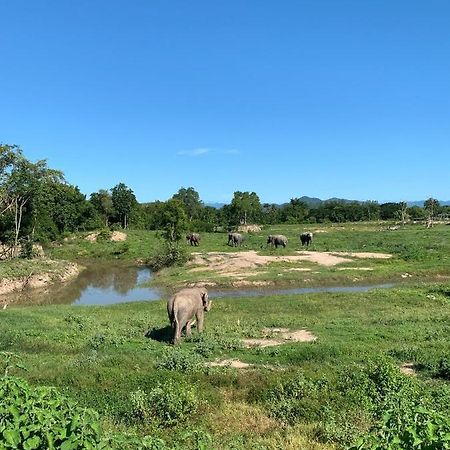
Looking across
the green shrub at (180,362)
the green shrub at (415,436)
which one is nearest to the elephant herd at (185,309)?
the green shrub at (180,362)

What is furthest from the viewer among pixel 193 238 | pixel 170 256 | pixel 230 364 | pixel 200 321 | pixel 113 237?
pixel 113 237

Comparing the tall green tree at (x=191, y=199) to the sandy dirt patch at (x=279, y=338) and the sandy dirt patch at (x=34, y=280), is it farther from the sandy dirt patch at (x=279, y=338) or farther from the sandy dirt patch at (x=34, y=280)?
the sandy dirt patch at (x=279, y=338)

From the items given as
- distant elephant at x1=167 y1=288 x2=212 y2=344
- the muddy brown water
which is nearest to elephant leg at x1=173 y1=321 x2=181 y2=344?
distant elephant at x1=167 y1=288 x2=212 y2=344

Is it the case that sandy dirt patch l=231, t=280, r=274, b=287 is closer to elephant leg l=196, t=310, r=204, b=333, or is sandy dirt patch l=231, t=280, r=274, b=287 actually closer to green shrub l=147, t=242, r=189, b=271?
green shrub l=147, t=242, r=189, b=271

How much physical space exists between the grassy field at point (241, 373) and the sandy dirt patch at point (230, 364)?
0.23 m

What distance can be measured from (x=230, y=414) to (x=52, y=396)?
518cm

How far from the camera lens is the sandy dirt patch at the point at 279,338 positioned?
55.4ft

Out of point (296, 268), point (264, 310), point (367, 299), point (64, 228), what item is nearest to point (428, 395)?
point (264, 310)

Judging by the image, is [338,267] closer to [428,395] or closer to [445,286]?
[445,286]

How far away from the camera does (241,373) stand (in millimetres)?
13016

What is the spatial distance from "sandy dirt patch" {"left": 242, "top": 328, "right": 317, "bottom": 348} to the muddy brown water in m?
12.1

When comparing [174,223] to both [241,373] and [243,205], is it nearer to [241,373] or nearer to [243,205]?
[243,205]

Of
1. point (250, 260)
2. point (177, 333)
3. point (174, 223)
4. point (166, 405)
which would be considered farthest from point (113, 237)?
point (166, 405)

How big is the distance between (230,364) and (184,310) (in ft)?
10.9
